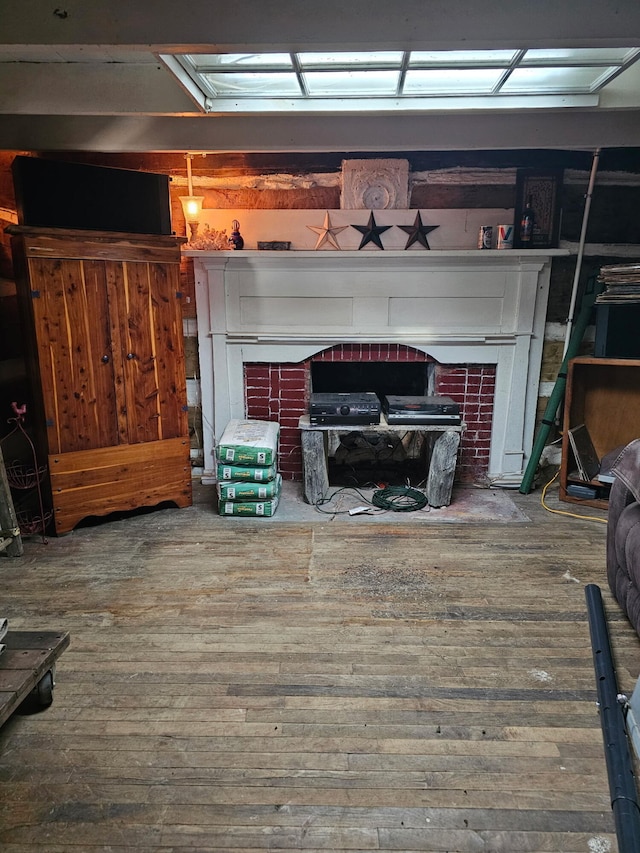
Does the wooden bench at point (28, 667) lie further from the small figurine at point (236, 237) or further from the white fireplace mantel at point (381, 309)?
the small figurine at point (236, 237)

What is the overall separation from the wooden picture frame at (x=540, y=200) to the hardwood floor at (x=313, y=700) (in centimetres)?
201

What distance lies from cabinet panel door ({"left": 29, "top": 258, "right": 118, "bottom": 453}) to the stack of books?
2.96 meters

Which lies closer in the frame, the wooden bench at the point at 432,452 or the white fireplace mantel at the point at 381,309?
the wooden bench at the point at 432,452

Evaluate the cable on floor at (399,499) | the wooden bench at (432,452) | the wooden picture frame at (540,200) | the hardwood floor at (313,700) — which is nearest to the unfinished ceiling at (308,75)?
the wooden picture frame at (540,200)

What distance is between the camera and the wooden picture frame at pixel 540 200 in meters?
3.54

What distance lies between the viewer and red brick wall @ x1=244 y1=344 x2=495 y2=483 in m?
3.81

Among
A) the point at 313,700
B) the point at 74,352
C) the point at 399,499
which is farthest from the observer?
the point at 399,499

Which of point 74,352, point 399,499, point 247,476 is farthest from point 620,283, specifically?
point 74,352

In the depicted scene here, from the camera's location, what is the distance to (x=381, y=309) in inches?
146

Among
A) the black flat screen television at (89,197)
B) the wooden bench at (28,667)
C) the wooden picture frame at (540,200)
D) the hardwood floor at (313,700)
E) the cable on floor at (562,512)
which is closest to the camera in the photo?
the hardwood floor at (313,700)

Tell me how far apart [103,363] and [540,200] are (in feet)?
9.78

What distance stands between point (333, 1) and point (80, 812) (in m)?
2.75

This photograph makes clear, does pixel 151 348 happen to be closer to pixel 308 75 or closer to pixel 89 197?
pixel 89 197

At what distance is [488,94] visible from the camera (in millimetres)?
2824
